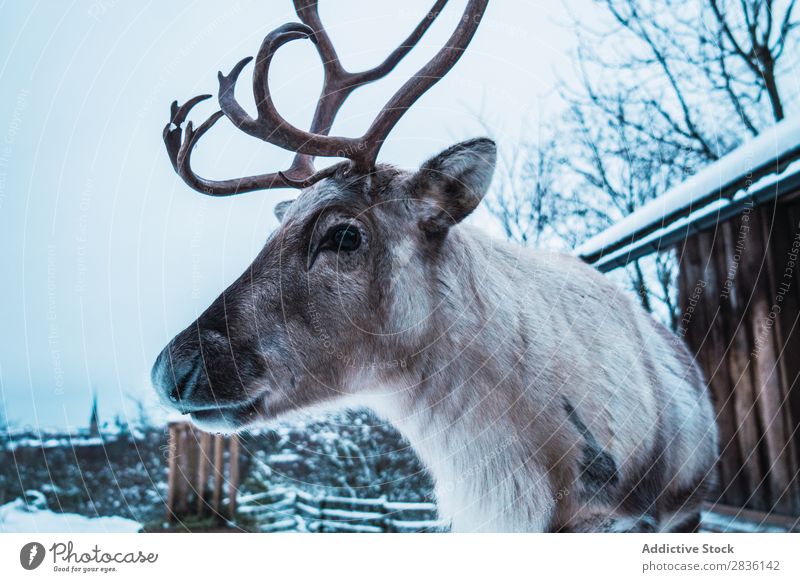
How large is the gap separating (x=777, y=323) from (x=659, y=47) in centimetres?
92

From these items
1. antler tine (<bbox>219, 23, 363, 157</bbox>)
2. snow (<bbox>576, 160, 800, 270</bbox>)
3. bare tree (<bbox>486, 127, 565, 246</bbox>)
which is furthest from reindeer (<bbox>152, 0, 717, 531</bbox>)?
snow (<bbox>576, 160, 800, 270</bbox>)

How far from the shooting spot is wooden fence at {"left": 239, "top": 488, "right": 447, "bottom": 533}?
6.82ft

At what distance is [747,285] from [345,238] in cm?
116

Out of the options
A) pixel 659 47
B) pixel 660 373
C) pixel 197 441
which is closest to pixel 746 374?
pixel 660 373

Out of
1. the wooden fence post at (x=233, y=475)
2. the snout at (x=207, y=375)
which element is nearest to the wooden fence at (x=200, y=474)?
the wooden fence post at (x=233, y=475)

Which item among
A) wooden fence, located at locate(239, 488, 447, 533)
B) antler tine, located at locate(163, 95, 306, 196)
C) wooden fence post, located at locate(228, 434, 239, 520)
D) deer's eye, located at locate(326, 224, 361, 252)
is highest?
antler tine, located at locate(163, 95, 306, 196)

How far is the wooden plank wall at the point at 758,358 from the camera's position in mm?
1722

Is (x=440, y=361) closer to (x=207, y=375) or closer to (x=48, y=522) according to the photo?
(x=207, y=375)

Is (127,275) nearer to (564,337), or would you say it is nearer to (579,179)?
(564,337)

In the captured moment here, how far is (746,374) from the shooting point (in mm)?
1778

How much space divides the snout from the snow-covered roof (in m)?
1.05

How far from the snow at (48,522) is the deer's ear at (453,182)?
1.14 metres

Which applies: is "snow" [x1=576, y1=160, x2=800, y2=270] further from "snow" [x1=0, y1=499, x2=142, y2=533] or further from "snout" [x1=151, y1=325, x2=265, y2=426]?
"snow" [x1=0, y1=499, x2=142, y2=533]

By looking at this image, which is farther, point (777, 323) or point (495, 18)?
point (495, 18)
